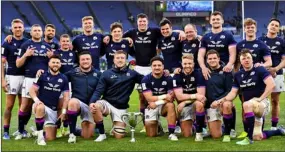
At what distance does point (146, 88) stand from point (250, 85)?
152cm

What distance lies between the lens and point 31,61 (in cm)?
709

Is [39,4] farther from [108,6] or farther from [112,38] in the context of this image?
[112,38]

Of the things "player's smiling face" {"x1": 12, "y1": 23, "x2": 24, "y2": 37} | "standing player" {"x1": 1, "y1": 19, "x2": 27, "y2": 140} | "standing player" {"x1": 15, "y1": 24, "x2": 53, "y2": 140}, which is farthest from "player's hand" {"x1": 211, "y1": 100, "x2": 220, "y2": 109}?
"player's smiling face" {"x1": 12, "y1": 23, "x2": 24, "y2": 37}

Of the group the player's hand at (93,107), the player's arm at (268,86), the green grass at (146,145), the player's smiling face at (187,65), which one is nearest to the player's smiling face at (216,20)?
the player's smiling face at (187,65)

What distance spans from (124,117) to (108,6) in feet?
105

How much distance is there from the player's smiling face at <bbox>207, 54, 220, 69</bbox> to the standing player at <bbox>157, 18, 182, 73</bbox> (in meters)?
1.03

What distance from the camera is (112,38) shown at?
7.80 meters

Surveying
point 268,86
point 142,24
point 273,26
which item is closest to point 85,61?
point 142,24

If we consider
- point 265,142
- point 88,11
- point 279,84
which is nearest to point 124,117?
point 265,142

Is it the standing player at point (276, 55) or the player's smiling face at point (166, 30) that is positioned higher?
the player's smiling face at point (166, 30)

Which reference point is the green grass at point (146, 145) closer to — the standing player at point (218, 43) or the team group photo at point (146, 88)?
the team group photo at point (146, 88)

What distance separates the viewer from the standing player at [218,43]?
704 cm

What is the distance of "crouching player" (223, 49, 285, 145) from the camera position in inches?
247

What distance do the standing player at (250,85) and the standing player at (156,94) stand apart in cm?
91
